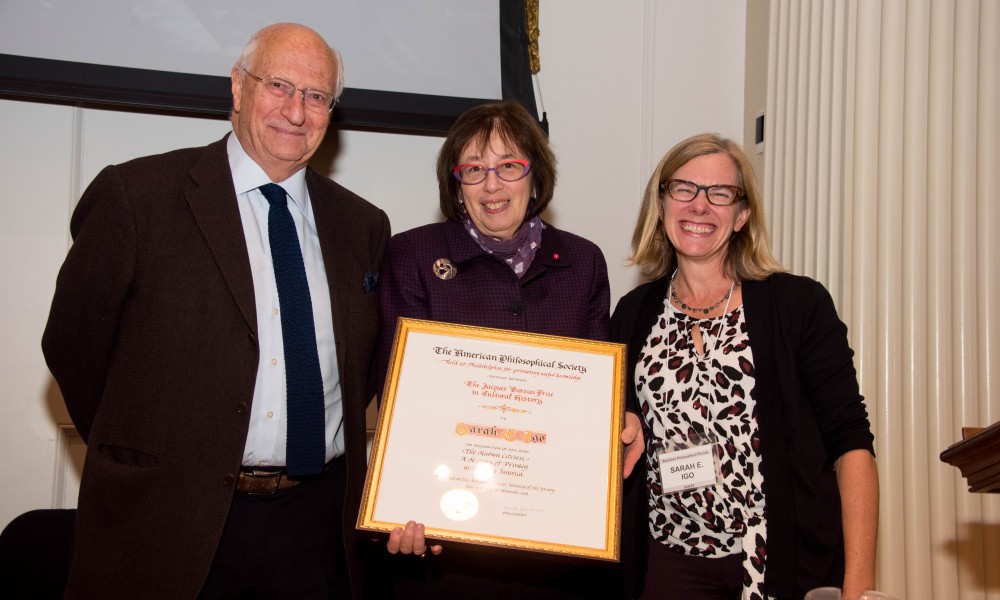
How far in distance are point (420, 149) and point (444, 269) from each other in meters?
1.45

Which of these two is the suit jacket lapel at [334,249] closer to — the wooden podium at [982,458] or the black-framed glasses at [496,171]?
the black-framed glasses at [496,171]

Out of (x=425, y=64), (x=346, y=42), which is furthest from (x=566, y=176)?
(x=346, y=42)

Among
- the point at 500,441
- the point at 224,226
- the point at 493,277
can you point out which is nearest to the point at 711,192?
the point at 493,277

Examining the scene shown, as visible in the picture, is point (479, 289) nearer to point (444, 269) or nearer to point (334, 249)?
point (444, 269)

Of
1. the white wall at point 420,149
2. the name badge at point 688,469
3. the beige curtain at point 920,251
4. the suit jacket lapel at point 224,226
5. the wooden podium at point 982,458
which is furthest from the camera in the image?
the white wall at point 420,149

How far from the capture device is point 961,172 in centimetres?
273

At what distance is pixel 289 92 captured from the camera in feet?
7.89

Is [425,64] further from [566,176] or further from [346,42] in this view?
[566,176]

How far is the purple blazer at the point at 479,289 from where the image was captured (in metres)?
2.41

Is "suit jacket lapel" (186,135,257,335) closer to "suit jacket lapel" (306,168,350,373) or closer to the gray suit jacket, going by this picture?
the gray suit jacket

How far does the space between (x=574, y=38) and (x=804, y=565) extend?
2748mm

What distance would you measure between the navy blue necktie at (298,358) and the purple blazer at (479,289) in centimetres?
29

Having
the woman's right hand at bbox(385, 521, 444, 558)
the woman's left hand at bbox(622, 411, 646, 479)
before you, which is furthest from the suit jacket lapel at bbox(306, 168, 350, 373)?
the woman's left hand at bbox(622, 411, 646, 479)

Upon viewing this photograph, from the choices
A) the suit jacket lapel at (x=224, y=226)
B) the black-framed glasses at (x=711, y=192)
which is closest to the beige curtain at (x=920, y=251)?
the black-framed glasses at (x=711, y=192)
